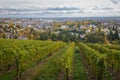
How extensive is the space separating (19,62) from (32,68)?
26.5 feet

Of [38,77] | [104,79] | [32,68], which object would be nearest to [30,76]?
[38,77]

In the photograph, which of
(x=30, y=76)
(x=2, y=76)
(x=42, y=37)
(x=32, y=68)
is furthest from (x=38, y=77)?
(x=42, y=37)

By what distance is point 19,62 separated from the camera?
1444 inches

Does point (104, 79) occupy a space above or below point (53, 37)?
above

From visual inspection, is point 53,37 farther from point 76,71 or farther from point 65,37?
point 76,71

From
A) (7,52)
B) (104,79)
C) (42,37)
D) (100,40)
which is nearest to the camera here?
(104,79)

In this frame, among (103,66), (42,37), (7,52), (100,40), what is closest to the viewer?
(103,66)

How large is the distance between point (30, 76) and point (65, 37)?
103 m

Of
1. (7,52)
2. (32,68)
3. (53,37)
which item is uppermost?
(7,52)

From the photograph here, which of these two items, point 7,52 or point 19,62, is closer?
point 19,62

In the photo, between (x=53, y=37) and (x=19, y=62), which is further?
(x=53, y=37)

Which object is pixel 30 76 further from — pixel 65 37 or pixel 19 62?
pixel 65 37

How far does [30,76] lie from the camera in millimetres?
37625

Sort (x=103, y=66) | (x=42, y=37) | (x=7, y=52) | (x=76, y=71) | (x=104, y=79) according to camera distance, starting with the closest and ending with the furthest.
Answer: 1. (x=103, y=66)
2. (x=104, y=79)
3. (x=76, y=71)
4. (x=7, y=52)
5. (x=42, y=37)
